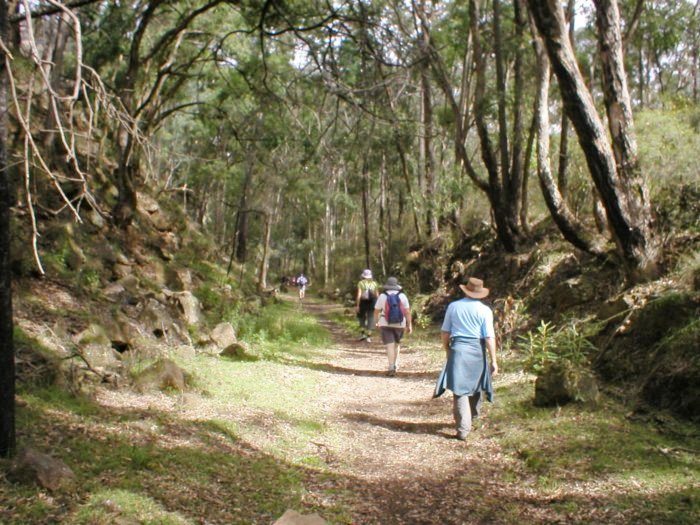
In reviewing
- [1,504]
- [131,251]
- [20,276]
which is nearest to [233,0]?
[20,276]

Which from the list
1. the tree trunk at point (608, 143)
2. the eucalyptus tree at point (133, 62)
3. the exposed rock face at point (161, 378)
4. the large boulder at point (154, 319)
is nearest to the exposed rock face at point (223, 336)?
the large boulder at point (154, 319)

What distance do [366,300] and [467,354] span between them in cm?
845

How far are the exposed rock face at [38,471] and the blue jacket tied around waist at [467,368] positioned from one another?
3.85 meters

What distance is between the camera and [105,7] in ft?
47.7

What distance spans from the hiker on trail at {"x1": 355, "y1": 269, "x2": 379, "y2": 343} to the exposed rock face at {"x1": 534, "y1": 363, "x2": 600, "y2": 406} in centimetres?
708

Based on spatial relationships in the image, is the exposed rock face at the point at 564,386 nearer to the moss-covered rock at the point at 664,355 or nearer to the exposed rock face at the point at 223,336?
the moss-covered rock at the point at 664,355

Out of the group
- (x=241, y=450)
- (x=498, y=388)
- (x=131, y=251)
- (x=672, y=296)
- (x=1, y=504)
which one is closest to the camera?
(x=1, y=504)

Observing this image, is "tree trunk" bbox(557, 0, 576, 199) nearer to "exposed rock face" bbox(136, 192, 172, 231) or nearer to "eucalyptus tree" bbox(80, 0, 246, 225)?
"eucalyptus tree" bbox(80, 0, 246, 225)

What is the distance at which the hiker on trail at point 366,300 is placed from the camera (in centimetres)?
1435

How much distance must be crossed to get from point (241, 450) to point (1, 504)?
240cm

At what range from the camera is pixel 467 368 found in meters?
6.44

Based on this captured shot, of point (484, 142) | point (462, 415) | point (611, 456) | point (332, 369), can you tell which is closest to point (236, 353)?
point (332, 369)

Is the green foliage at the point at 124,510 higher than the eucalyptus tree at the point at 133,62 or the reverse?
the reverse

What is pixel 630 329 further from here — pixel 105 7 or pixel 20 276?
pixel 105 7
